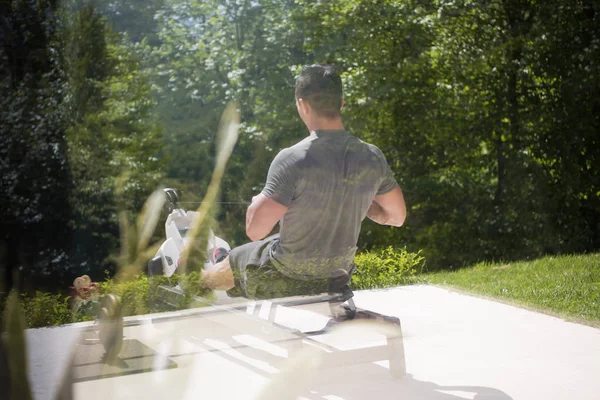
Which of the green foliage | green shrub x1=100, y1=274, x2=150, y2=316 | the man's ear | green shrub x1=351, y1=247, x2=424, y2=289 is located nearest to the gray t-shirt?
the man's ear

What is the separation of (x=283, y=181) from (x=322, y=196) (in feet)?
0.50

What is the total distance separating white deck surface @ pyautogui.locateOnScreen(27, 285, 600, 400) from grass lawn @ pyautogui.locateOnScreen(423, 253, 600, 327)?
0.85 ft

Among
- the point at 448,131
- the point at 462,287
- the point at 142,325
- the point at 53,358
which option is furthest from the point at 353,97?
the point at 53,358

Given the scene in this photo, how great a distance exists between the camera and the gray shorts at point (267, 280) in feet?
8.72

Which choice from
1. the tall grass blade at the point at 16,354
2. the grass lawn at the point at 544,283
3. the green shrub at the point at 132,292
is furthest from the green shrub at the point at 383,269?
the tall grass blade at the point at 16,354

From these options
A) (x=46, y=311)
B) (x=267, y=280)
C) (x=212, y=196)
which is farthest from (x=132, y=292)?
(x=267, y=280)

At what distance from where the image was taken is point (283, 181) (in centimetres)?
252

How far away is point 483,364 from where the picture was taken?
2.85m

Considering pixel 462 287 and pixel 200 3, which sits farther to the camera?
pixel 462 287

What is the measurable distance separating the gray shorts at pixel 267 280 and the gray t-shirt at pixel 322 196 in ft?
0.08

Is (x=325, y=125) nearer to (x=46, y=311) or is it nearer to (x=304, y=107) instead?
(x=304, y=107)

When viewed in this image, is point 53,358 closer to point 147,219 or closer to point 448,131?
point 147,219

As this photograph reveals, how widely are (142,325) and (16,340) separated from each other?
7.11ft

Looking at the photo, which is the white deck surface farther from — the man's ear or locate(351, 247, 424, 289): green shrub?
locate(351, 247, 424, 289): green shrub
